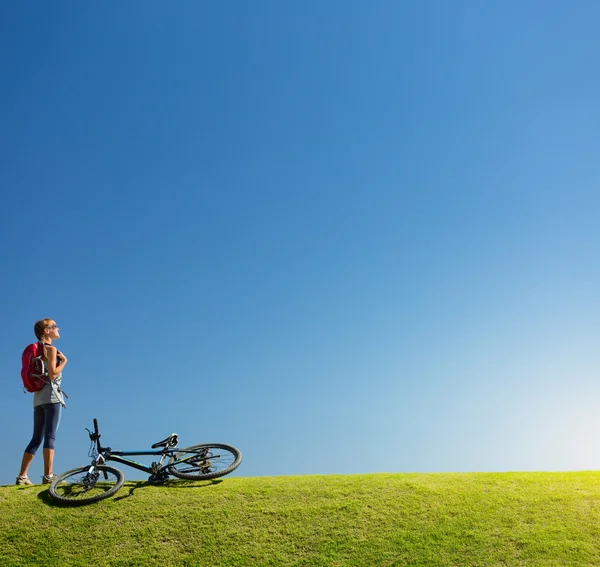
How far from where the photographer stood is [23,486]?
10.6m

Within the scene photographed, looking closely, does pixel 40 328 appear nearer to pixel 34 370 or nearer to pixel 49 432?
pixel 34 370

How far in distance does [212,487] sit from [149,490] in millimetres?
1253

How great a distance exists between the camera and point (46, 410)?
421 inches

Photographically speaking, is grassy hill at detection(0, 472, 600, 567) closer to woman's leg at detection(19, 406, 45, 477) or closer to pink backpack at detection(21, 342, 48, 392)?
woman's leg at detection(19, 406, 45, 477)

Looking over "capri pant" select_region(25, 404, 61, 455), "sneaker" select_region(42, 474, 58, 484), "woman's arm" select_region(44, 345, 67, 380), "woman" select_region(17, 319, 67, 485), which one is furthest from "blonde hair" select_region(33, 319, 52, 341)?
"sneaker" select_region(42, 474, 58, 484)

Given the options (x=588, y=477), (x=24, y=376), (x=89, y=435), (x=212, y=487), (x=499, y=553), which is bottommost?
(x=499, y=553)

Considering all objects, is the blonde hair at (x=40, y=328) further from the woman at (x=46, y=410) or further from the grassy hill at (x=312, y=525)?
the grassy hill at (x=312, y=525)

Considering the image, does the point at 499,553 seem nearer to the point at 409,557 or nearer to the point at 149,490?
the point at 409,557

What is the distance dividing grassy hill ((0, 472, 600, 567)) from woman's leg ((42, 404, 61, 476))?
1.60 feet

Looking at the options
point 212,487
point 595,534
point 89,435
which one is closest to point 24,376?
point 89,435

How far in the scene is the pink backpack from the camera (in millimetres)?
10727

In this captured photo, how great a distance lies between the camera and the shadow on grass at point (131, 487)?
385 inches

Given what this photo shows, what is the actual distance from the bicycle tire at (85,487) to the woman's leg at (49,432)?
51 centimetres

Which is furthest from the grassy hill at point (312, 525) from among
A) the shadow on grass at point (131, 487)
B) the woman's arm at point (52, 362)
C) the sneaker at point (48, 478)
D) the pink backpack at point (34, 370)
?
the woman's arm at point (52, 362)
